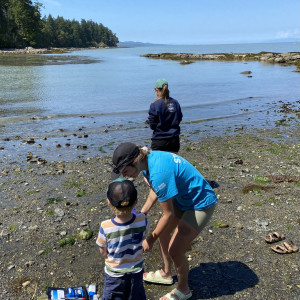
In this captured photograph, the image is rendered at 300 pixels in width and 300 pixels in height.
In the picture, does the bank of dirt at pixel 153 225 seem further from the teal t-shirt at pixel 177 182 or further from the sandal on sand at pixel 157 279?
the teal t-shirt at pixel 177 182

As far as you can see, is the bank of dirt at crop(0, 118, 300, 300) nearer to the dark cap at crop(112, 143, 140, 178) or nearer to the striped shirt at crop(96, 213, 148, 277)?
the striped shirt at crop(96, 213, 148, 277)

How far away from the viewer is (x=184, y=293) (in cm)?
467

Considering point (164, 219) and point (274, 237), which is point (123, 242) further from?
point (274, 237)

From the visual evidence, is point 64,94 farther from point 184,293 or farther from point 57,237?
point 184,293

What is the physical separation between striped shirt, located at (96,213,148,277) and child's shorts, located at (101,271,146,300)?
0.07 meters

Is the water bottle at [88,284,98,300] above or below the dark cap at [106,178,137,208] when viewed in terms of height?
below

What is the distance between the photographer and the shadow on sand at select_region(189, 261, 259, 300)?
491cm

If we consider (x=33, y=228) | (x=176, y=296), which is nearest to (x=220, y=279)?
(x=176, y=296)

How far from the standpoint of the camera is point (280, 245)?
590 centimetres

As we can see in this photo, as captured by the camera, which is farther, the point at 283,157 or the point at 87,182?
the point at 283,157

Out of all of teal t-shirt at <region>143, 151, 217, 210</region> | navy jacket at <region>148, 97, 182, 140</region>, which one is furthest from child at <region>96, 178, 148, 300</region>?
navy jacket at <region>148, 97, 182, 140</region>

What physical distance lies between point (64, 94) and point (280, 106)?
19.9m

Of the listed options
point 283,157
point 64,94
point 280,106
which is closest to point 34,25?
point 64,94

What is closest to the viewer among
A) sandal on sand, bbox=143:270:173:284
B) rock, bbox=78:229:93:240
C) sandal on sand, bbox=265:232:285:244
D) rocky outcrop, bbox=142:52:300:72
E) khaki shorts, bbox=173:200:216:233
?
khaki shorts, bbox=173:200:216:233
